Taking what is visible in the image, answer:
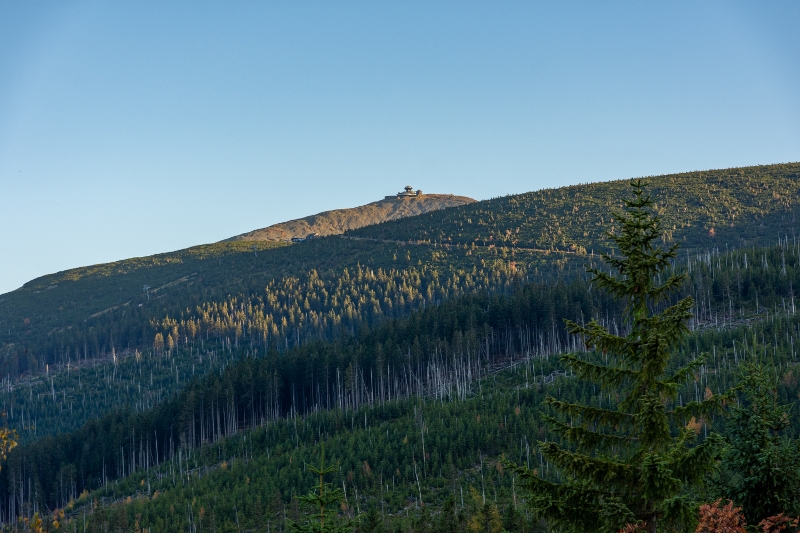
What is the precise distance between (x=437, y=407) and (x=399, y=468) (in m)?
17.1

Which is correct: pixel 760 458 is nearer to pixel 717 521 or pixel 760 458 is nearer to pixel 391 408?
pixel 717 521

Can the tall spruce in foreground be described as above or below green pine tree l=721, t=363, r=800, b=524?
above

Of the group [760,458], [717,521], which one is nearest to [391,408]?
[760,458]

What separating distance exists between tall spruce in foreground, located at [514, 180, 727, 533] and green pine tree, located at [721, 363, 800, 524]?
577cm

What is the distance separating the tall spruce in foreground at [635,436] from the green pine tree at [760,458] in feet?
18.9

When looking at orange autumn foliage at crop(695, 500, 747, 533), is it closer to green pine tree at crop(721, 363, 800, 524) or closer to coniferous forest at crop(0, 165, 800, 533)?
coniferous forest at crop(0, 165, 800, 533)

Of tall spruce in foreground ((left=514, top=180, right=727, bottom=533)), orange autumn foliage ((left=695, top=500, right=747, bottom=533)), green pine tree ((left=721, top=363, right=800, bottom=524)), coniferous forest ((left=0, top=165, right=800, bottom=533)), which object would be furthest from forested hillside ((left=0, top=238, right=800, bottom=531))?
orange autumn foliage ((left=695, top=500, right=747, bottom=533))

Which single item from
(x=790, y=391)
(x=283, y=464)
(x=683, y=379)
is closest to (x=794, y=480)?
(x=683, y=379)

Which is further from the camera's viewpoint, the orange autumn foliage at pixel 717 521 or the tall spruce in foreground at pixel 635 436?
the tall spruce in foreground at pixel 635 436

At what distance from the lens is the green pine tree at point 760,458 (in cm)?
2155

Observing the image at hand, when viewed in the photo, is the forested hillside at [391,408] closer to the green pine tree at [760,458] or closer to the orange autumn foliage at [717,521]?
the green pine tree at [760,458]

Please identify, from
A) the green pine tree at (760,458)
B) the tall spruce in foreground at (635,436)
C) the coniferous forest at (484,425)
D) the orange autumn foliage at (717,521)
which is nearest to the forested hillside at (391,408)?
the coniferous forest at (484,425)

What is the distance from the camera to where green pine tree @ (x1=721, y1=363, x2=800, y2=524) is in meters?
21.5

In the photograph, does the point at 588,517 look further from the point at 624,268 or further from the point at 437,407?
the point at 437,407
